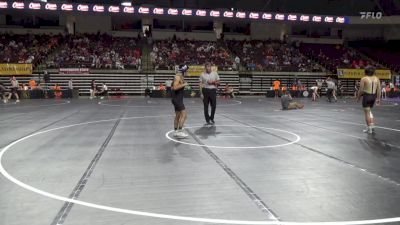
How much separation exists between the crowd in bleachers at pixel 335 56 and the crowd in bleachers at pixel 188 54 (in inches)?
373

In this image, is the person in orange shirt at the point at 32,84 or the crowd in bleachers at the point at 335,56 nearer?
the person in orange shirt at the point at 32,84

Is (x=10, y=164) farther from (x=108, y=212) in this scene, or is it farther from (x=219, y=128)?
(x=219, y=128)

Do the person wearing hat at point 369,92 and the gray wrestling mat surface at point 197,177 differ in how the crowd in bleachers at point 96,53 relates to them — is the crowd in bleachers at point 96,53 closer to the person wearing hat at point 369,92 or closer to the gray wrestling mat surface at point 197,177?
the gray wrestling mat surface at point 197,177

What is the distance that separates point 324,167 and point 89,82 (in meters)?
28.9

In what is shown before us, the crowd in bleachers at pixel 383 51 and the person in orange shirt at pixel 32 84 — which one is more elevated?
the crowd in bleachers at pixel 383 51

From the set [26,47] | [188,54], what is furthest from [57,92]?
[188,54]

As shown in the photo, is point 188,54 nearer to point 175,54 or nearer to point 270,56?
point 175,54

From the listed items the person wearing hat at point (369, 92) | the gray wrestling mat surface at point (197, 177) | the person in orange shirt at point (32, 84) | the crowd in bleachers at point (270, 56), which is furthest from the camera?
the crowd in bleachers at point (270, 56)

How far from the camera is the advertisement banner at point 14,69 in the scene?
30814 mm

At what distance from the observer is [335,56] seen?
138 feet

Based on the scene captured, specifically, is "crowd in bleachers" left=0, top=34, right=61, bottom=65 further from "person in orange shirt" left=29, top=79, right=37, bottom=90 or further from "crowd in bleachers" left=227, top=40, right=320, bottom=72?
"crowd in bleachers" left=227, top=40, right=320, bottom=72

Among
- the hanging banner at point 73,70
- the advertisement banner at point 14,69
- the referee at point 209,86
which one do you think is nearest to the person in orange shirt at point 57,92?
the hanging banner at point 73,70

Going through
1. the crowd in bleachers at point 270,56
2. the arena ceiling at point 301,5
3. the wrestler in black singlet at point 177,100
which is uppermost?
the arena ceiling at point 301,5

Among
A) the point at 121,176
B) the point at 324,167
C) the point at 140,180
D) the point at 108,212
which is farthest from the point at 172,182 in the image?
the point at 324,167
